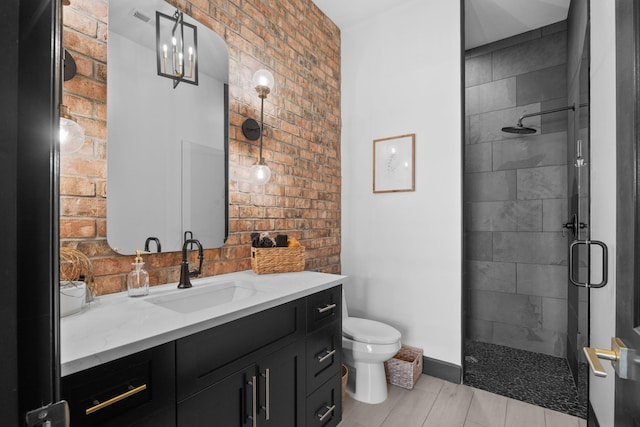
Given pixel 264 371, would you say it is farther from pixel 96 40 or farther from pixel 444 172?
pixel 444 172

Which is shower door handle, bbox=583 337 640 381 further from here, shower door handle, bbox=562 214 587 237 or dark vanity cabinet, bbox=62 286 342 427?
shower door handle, bbox=562 214 587 237

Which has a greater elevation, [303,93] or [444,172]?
[303,93]

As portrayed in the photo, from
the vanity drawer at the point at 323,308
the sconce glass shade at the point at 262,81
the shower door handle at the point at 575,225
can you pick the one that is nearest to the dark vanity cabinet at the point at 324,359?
the vanity drawer at the point at 323,308

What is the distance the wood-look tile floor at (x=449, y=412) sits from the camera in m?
1.97

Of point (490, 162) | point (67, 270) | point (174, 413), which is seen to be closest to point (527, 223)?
point (490, 162)

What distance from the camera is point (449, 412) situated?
207cm

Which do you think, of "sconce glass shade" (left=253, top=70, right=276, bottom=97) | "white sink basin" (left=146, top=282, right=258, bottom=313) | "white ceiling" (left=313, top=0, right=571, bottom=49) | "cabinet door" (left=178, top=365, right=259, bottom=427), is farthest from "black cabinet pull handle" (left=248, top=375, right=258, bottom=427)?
"white ceiling" (left=313, top=0, right=571, bottom=49)

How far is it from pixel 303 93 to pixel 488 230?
2189 mm

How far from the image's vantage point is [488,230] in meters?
3.20

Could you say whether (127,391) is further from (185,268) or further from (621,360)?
(621,360)

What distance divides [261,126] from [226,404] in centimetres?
157

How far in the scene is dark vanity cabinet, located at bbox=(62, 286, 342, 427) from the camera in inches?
36.2

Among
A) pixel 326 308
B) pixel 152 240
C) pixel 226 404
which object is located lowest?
pixel 226 404

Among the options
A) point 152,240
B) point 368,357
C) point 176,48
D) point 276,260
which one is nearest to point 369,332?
point 368,357
